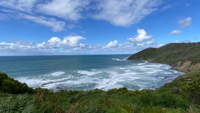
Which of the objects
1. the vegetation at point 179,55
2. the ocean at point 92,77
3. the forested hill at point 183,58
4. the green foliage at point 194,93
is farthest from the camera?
the vegetation at point 179,55

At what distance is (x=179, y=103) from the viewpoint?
21.5 ft

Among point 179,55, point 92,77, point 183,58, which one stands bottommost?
point 92,77

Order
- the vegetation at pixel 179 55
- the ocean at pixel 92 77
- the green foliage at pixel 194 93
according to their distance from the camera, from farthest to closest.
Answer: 1. the vegetation at pixel 179 55
2. the ocean at pixel 92 77
3. the green foliage at pixel 194 93

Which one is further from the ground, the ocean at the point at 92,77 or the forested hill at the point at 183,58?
the forested hill at the point at 183,58

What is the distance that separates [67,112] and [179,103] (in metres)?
7.26

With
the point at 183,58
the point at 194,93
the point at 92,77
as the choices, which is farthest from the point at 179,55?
the point at 194,93

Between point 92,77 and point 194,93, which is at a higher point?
point 194,93

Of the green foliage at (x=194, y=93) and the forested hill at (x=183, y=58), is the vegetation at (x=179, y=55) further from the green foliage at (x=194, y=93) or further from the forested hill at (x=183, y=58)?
the green foliage at (x=194, y=93)

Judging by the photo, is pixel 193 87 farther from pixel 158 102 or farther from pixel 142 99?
pixel 142 99

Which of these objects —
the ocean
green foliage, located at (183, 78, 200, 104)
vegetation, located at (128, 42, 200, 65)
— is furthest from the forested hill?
green foliage, located at (183, 78, 200, 104)

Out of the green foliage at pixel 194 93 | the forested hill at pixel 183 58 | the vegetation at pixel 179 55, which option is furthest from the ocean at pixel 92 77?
the vegetation at pixel 179 55

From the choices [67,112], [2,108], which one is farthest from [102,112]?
[2,108]

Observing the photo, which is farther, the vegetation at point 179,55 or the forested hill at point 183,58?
the vegetation at point 179,55

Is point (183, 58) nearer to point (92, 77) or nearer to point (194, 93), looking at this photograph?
point (92, 77)
